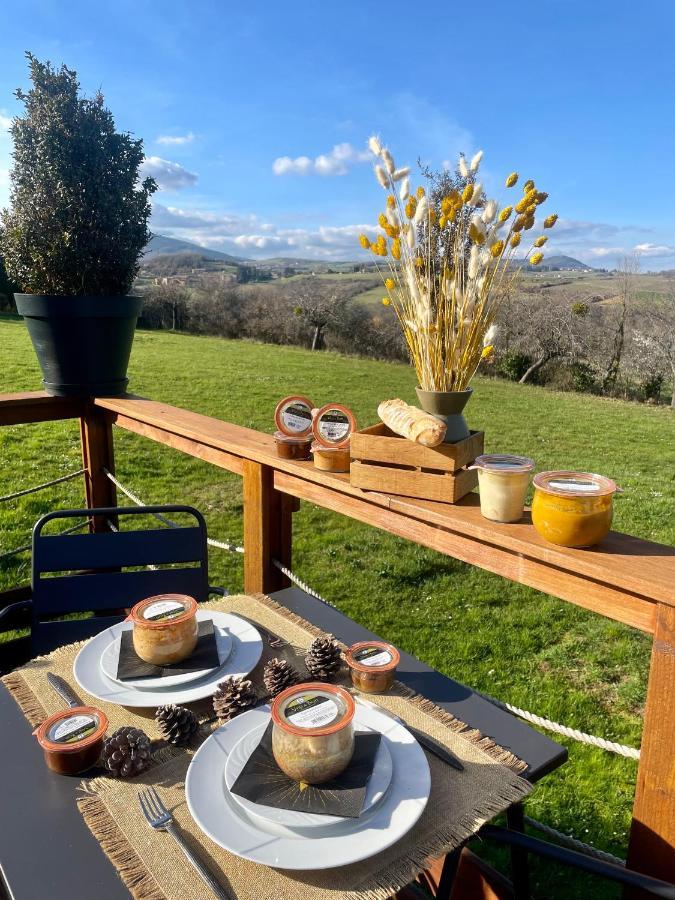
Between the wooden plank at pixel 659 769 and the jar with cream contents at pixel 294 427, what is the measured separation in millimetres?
895

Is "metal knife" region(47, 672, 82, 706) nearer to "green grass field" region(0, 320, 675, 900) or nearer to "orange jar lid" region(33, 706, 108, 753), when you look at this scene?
"orange jar lid" region(33, 706, 108, 753)

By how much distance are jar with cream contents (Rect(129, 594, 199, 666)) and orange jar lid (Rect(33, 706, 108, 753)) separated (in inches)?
5.4

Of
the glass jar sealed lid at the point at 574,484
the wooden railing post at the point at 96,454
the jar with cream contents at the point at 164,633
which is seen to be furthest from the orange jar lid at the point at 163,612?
the wooden railing post at the point at 96,454

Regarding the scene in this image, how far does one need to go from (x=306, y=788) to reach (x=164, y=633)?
0.40m

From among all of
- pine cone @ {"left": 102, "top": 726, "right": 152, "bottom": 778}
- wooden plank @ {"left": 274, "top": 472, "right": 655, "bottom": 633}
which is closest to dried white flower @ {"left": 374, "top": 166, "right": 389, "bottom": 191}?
wooden plank @ {"left": 274, "top": 472, "right": 655, "bottom": 633}

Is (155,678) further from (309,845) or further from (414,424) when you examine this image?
(414,424)

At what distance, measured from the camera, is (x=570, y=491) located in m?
1.03

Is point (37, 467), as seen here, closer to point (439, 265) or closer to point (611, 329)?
point (439, 265)

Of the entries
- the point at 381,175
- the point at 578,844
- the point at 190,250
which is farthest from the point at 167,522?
the point at 190,250

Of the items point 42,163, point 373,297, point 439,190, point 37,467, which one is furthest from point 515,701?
point 373,297

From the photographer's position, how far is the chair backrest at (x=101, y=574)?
1.60m

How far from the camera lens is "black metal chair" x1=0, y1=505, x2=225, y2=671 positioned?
1.60 meters

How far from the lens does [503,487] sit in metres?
1.12

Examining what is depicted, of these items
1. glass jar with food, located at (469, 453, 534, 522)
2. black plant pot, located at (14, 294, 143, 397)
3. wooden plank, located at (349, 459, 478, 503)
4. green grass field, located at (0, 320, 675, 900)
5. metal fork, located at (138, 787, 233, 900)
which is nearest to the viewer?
metal fork, located at (138, 787, 233, 900)
